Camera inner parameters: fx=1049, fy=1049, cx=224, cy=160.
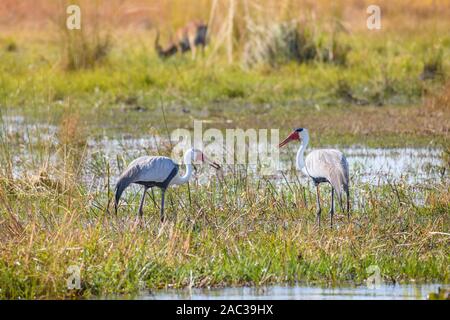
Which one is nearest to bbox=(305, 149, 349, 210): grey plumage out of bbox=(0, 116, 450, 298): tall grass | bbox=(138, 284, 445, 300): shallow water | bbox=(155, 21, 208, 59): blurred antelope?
bbox=(0, 116, 450, 298): tall grass

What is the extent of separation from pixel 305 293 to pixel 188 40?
1524 centimetres

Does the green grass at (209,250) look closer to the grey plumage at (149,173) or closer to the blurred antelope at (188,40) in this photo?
the grey plumage at (149,173)

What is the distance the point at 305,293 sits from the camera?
629 cm

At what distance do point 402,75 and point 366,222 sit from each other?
29.9ft

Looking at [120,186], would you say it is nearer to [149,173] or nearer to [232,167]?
[149,173]

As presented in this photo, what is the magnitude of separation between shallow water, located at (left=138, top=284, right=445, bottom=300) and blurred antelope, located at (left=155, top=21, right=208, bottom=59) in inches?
536

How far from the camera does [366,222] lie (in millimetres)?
7523

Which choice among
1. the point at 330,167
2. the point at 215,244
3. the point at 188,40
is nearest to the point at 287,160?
the point at 330,167

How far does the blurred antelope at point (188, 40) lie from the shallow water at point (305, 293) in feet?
44.6

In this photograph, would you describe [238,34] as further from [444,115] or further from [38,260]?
[38,260]

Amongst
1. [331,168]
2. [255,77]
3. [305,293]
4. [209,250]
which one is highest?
[255,77]

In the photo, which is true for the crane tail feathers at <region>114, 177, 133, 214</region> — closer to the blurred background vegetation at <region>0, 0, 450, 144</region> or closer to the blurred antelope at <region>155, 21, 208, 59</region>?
the blurred background vegetation at <region>0, 0, 450, 144</region>

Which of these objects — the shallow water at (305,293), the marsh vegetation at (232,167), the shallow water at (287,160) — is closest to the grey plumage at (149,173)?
the marsh vegetation at (232,167)
